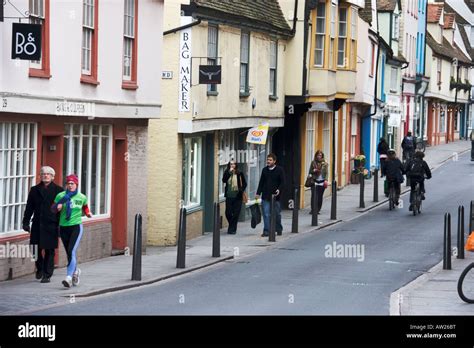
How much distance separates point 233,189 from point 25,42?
39.0 feet

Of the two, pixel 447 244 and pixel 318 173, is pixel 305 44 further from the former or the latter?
pixel 447 244

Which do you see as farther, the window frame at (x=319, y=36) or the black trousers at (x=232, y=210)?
the window frame at (x=319, y=36)

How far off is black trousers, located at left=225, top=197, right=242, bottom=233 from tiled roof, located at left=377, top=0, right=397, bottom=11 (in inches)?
1218

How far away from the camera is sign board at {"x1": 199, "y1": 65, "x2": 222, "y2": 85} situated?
27.4 metres

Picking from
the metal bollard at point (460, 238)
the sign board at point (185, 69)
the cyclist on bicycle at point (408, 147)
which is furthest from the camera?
the cyclist on bicycle at point (408, 147)

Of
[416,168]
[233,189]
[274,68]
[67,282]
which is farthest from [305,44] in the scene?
[67,282]

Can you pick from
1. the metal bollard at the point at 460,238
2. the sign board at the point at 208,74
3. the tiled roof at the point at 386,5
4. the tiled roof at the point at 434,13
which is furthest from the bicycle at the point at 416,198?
the tiled roof at the point at 434,13

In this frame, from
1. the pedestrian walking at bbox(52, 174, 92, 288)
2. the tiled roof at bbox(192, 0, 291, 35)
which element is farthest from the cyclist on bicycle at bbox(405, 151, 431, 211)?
the pedestrian walking at bbox(52, 174, 92, 288)

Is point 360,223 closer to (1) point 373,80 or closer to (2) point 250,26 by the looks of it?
(2) point 250,26

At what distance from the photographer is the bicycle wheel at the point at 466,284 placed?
17.7 meters

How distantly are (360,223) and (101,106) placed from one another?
1292 centimetres

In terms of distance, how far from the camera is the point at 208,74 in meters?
27.5

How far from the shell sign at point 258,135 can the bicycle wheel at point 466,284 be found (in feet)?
49.5

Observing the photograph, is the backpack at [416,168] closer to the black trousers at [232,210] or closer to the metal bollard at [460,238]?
the black trousers at [232,210]
